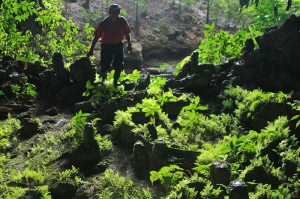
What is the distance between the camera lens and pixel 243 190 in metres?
3.75

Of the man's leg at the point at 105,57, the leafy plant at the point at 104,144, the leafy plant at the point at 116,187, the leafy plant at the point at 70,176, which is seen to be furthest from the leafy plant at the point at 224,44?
the leafy plant at the point at 70,176

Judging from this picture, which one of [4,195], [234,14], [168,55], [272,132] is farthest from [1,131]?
[234,14]

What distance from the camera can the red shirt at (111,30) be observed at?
335 inches

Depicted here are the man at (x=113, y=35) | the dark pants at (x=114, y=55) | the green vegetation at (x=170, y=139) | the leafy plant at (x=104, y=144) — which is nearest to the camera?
the green vegetation at (x=170, y=139)

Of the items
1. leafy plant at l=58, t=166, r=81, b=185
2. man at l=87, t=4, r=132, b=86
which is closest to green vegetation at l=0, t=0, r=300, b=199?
leafy plant at l=58, t=166, r=81, b=185

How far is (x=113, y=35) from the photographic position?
8625mm

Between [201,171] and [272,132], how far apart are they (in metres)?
1.54

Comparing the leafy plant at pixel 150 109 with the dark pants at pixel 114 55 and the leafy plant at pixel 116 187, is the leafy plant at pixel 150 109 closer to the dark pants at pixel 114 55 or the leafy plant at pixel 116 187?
the leafy plant at pixel 116 187

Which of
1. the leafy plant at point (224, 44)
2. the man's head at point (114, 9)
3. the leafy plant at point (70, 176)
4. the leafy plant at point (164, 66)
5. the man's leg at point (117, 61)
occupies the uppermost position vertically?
the man's head at point (114, 9)

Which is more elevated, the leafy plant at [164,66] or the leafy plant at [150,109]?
the leafy plant at [150,109]

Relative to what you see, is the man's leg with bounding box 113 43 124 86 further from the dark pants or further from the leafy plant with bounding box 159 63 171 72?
the leafy plant with bounding box 159 63 171 72

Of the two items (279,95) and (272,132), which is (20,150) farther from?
(279,95)

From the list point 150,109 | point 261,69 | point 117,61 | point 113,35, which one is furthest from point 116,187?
point 261,69

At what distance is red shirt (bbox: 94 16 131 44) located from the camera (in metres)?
8.50
